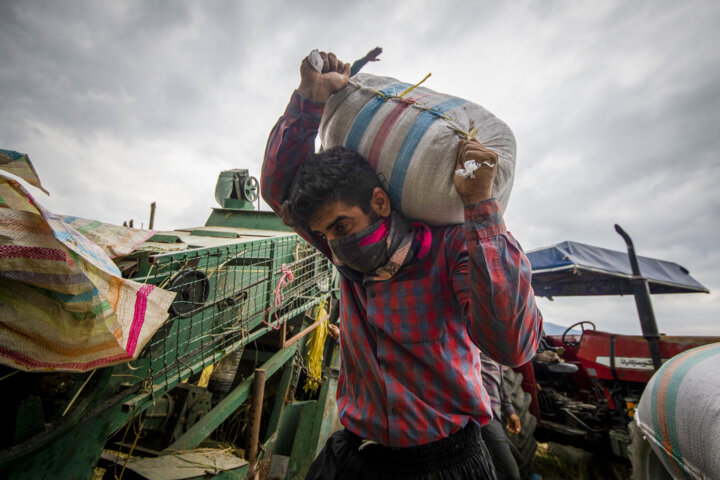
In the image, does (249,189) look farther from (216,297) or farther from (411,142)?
(411,142)

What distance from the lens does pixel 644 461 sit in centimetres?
190

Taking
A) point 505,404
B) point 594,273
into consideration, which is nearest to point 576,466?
point 505,404

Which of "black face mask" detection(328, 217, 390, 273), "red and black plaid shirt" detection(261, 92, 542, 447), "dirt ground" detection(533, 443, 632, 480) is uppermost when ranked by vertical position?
"black face mask" detection(328, 217, 390, 273)

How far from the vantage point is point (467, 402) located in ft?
3.03

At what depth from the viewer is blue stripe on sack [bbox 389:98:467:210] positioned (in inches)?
36.9

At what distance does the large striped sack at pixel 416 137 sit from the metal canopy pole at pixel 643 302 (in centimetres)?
278

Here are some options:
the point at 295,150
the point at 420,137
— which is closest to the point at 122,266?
the point at 295,150

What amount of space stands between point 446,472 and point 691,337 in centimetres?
438

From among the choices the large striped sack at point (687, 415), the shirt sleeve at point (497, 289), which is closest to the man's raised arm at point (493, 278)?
the shirt sleeve at point (497, 289)

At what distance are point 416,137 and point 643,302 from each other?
321 centimetres

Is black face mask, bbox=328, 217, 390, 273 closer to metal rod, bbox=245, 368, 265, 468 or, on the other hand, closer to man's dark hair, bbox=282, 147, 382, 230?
man's dark hair, bbox=282, 147, 382, 230

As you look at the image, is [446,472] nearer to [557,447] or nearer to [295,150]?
[295,150]

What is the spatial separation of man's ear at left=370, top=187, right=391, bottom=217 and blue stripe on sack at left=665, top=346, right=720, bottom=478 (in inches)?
73.5

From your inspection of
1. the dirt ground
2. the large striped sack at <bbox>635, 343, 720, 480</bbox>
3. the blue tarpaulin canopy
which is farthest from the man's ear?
the blue tarpaulin canopy
